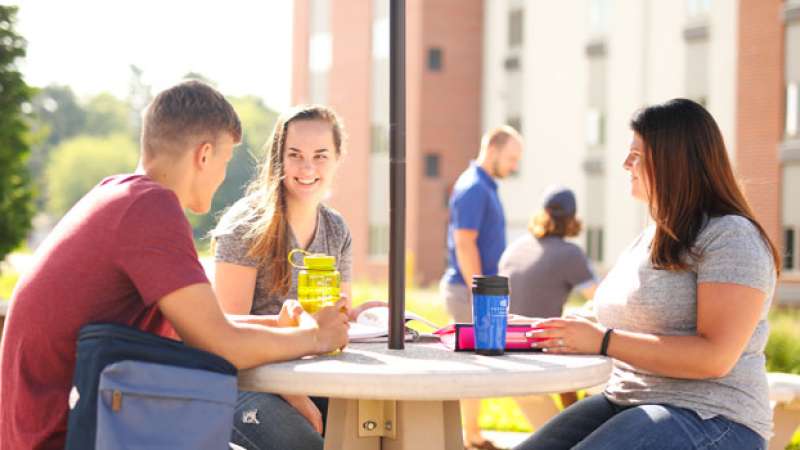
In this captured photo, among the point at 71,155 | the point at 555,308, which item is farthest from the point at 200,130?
the point at 71,155

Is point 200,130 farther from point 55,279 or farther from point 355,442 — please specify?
point 355,442

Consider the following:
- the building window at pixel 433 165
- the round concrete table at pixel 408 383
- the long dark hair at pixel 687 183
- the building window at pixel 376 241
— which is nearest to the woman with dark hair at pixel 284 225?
the round concrete table at pixel 408 383

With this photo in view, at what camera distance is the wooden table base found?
2.77m

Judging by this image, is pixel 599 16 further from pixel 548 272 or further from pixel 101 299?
pixel 101 299

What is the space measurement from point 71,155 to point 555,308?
83.8 metres

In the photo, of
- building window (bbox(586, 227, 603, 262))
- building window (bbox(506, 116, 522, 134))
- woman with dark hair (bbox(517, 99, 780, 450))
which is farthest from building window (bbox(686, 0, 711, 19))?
woman with dark hair (bbox(517, 99, 780, 450))

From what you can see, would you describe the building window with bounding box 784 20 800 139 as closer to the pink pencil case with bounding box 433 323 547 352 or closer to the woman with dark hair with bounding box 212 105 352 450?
the woman with dark hair with bounding box 212 105 352 450

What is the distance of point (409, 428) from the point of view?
2.76 meters

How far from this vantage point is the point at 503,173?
23.5 feet

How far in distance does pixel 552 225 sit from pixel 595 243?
2112cm

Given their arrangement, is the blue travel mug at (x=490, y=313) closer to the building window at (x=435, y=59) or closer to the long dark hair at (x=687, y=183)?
the long dark hair at (x=687, y=183)

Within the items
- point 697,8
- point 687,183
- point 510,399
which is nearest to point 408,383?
point 687,183

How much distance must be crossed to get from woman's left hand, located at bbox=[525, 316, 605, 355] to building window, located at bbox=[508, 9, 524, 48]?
2822 cm

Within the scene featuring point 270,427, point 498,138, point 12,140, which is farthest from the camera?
point 12,140
